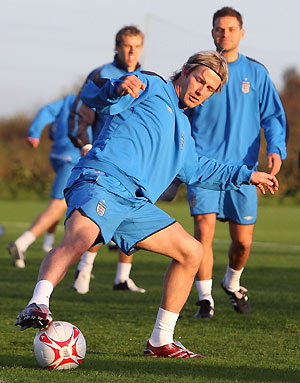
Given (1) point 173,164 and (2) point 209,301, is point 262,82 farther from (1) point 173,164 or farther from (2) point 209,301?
(1) point 173,164

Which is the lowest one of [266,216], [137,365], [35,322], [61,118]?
[266,216]

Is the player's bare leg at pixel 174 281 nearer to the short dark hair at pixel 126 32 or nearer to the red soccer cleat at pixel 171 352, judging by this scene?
the red soccer cleat at pixel 171 352

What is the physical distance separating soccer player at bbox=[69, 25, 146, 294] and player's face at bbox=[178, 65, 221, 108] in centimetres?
308

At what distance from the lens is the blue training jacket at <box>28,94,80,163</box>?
11867 mm

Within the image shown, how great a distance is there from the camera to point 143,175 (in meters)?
5.02

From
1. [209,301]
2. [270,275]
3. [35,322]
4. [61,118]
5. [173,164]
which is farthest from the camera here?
[61,118]

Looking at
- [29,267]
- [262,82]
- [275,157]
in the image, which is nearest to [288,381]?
[275,157]

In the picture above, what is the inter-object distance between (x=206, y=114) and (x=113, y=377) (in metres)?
3.41

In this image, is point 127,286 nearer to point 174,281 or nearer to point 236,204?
point 236,204

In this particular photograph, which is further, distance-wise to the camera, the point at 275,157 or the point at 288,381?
the point at 275,157

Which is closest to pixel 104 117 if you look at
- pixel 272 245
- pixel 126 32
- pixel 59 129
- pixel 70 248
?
pixel 126 32

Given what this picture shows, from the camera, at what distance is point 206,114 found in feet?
24.6

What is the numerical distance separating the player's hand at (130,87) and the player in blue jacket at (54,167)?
6.03m

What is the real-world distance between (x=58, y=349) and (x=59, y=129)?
8.08 m
